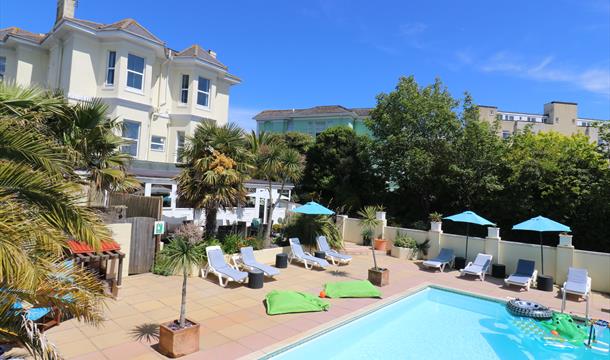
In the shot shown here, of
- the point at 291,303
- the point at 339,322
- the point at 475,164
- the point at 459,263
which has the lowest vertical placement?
the point at 339,322

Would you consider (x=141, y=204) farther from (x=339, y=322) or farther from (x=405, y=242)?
(x=405, y=242)

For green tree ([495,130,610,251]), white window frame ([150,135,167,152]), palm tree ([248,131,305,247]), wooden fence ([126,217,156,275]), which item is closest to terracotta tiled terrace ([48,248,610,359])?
wooden fence ([126,217,156,275])

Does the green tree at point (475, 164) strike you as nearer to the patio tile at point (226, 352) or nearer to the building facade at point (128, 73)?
the building facade at point (128, 73)

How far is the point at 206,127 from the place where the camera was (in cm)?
1445

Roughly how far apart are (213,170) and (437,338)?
9100 millimetres

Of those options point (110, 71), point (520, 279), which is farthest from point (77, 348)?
point (110, 71)

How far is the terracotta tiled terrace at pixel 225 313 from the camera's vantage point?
7215mm

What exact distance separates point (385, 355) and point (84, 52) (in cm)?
2074

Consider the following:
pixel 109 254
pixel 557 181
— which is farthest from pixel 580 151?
pixel 109 254

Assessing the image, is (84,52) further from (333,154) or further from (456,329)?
(456,329)

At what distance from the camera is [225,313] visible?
9391 mm

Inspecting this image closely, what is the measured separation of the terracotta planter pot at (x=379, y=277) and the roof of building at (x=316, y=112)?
Result: 3111 centimetres

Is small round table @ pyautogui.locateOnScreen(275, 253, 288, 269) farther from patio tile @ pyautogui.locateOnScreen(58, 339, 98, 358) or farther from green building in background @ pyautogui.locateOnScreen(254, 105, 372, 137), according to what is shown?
green building in background @ pyautogui.locateOnScreen(254, 105, 372, 137)

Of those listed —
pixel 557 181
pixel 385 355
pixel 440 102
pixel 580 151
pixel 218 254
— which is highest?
pixel 440 102
